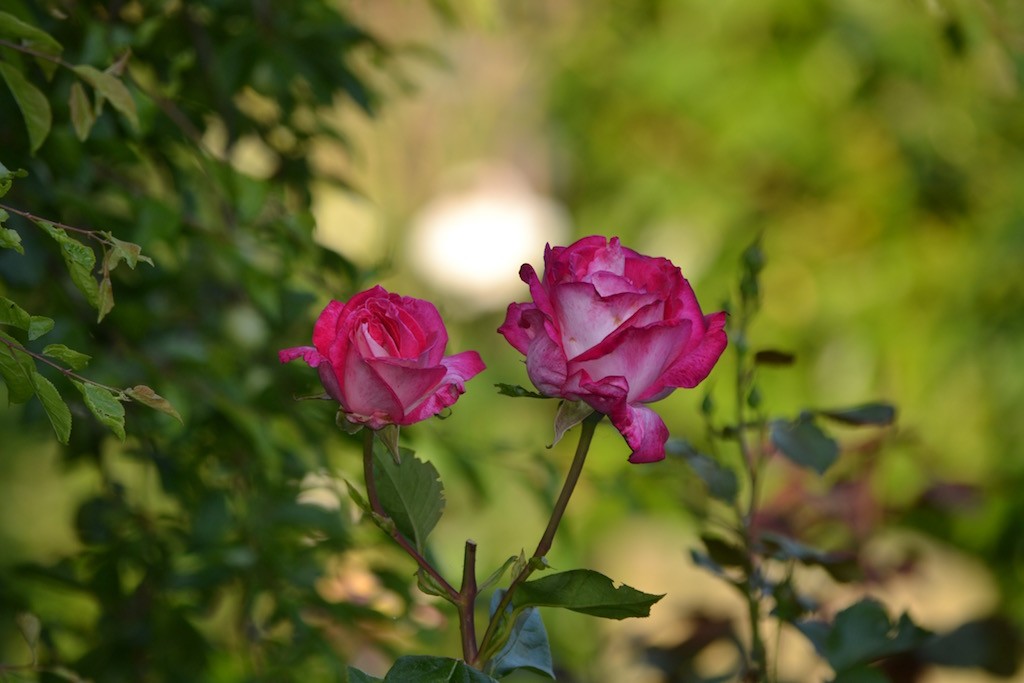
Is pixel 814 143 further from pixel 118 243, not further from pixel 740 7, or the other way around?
pixel 118 243

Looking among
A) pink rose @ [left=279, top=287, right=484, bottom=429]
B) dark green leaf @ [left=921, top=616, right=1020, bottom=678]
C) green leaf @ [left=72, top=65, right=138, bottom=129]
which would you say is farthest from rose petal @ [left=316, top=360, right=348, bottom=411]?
dark green leaf @ [left=921, top=616, right=1020, bottom=678]

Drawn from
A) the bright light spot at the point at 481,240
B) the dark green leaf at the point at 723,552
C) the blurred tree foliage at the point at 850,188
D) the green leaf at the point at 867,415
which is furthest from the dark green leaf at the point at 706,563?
the bright light spot at the point at 481,240

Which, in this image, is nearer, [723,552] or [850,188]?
[723,552]

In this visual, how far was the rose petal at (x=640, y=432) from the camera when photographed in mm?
475

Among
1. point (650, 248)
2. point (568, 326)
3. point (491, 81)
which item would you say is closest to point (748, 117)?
point (650, 248)

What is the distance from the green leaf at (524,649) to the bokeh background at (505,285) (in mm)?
262

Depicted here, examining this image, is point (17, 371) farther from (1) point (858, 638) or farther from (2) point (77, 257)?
(1) point (858, 638)

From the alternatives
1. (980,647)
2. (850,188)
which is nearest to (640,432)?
(980,647)

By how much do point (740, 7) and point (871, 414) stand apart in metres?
2.19

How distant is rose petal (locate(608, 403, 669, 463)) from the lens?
→ 47 cm

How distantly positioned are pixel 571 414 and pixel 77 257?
0.22m

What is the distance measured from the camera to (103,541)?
98 cm

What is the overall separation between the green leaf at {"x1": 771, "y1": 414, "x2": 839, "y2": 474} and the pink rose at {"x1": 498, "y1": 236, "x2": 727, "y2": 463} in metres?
0.23

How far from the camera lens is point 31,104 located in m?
0.63
